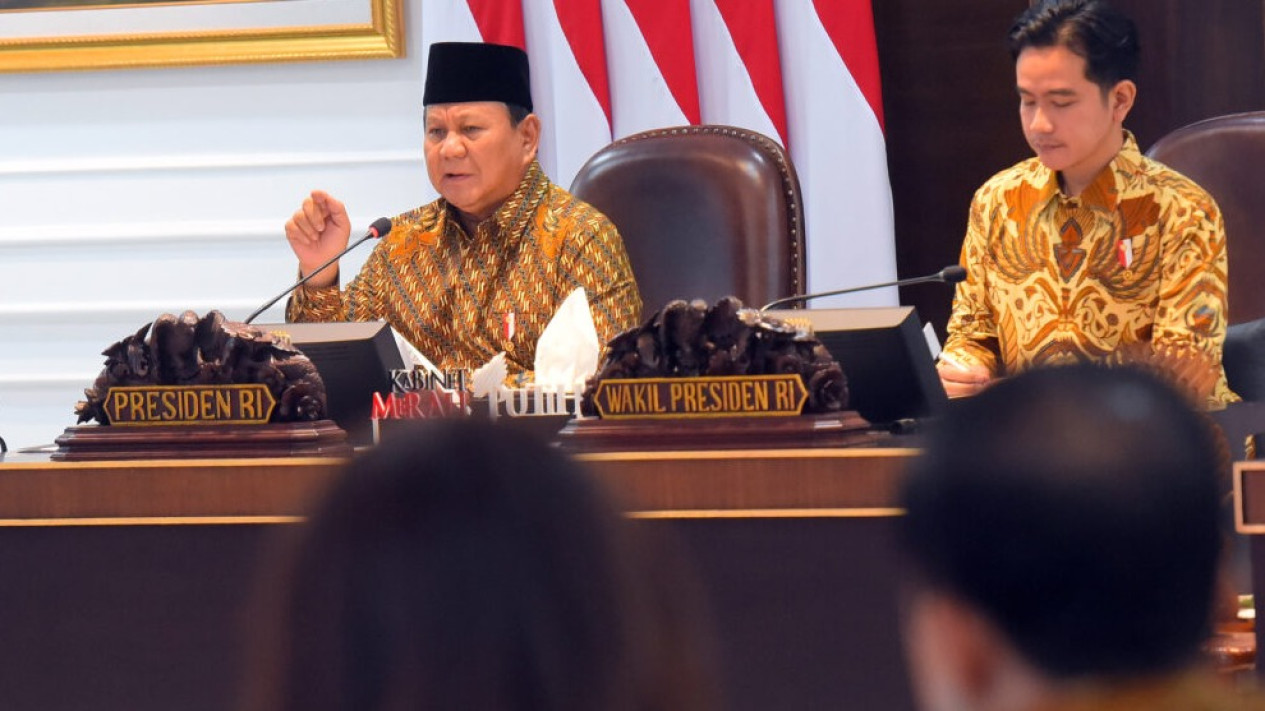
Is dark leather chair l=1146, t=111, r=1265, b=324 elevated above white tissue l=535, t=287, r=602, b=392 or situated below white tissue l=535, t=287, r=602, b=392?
above

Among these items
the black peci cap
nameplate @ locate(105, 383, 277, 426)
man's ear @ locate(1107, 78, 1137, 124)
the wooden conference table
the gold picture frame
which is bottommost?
the wooden conference table

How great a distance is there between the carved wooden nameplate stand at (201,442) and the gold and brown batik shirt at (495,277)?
1.00 meters

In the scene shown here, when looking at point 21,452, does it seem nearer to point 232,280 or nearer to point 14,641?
point 14,641

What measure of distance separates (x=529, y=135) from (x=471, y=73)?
179mm

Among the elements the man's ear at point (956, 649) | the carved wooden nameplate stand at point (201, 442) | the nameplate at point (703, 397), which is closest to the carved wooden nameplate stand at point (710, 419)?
the nameplate at point (703, 397)

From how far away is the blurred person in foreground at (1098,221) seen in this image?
2.86m

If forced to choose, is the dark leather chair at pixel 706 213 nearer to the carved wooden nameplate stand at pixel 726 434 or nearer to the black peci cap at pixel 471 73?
the black peci cap at pixel 471 73

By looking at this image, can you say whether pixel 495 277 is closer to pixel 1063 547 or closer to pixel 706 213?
pixel 706 213

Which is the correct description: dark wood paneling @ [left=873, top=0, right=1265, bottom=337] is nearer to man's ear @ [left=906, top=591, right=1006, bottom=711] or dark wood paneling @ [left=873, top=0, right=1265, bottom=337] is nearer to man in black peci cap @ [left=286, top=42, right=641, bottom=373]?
man in black peci cap @ [left=286, top=42, right=641, bottom=373]

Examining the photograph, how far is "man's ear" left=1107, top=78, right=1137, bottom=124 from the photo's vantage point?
9.61 ft

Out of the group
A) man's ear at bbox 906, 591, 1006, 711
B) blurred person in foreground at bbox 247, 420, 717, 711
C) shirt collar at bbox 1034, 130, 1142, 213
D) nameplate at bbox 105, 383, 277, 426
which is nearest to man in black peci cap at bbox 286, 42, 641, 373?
shirt collar at bbox 1034, 130, 1142, 213

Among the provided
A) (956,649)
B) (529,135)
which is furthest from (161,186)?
(956,649)

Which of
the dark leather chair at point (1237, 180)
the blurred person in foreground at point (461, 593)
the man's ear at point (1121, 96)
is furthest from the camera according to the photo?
the dark leather chair at point (1237, 180)

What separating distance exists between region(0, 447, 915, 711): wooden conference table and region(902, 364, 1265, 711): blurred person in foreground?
99 cm
